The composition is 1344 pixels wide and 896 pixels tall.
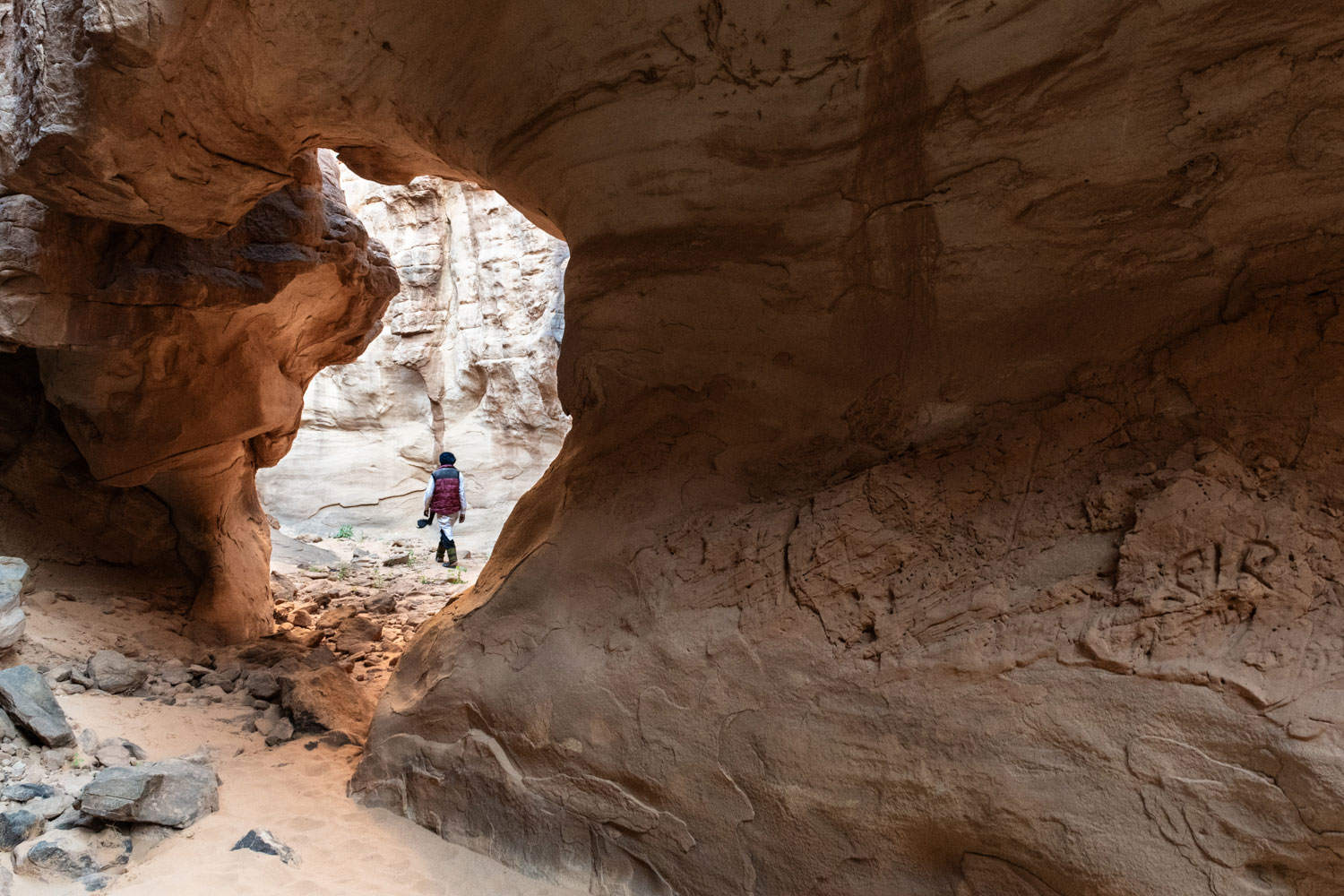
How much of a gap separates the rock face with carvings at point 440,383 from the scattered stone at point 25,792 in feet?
32.2

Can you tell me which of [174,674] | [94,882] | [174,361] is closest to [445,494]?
[174,361]

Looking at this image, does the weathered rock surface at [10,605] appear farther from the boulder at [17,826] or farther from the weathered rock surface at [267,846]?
the weathered rock surface at [267,846]

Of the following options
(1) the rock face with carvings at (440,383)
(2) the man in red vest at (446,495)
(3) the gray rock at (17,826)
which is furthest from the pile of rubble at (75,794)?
(1) the rock face with carvings at (440,383)

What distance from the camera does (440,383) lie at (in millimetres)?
14125

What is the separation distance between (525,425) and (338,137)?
378 inches

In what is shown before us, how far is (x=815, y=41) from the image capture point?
2504mm

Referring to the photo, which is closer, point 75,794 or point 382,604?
point 75,794

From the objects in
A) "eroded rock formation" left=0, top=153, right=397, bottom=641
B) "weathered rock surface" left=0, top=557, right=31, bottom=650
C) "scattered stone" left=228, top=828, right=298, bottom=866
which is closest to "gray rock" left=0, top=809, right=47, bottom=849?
"scattered stone" left=228, top=828, right=298, bottom=866

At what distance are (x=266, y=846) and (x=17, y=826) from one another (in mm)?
741

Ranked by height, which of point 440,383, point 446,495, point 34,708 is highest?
point 440,383

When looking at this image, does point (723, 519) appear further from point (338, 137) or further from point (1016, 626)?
point (338, 137)

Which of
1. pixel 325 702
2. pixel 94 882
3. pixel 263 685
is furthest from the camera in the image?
pixel 263 685

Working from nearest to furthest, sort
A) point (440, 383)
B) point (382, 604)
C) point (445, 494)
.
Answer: point (382, 604), point (445, 494), point (440, 383)

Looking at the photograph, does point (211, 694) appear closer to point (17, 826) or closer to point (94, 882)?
point (17, 826)
